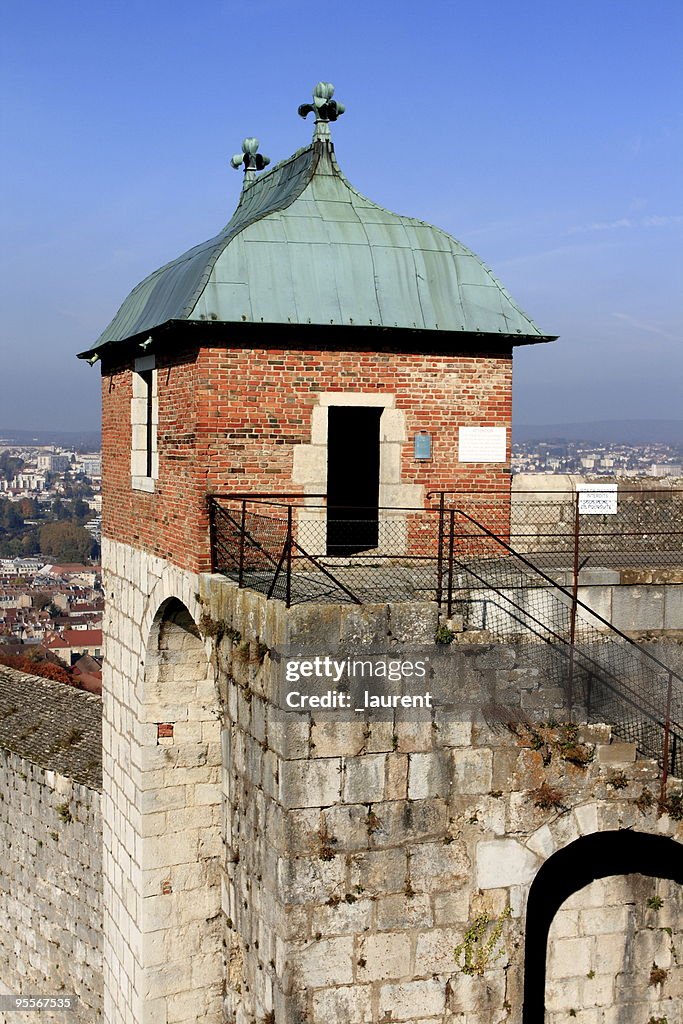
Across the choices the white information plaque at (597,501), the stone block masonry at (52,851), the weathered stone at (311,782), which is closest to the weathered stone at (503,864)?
the weathered stone at (311,782)

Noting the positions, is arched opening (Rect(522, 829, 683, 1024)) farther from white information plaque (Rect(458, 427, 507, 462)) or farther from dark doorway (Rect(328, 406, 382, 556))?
dark doorway (Rect(328, 406, 382, 556))

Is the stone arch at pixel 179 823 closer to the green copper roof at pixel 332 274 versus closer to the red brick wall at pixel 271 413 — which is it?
the red brick wall at pixel 271 413

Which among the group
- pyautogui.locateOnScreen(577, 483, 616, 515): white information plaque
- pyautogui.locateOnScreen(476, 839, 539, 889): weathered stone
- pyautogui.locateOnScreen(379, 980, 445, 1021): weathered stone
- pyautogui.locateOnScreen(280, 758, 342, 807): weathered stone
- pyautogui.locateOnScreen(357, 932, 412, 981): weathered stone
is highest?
pyautogui.locateOnScreen(577, 483, 616, 515): white information plaque

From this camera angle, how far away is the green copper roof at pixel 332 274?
425 inches

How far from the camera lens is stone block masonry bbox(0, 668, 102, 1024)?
1534 cm

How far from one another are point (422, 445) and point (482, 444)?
2.11 feet

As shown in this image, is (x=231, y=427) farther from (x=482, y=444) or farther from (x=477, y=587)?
(x=477, y=587)

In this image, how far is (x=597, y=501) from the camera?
1254 centimetres

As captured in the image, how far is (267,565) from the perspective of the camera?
35.1 feet

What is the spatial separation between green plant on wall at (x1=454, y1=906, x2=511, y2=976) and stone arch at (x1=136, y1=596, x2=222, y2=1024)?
4.00 m

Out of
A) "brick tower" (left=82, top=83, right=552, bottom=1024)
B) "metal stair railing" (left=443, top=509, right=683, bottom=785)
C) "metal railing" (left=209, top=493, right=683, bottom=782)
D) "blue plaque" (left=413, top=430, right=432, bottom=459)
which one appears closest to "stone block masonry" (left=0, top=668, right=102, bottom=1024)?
"brick tower" (left=82, top=83, right=552, bottom=1024)

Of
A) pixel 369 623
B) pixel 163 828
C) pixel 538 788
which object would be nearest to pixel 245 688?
pixel 369 623

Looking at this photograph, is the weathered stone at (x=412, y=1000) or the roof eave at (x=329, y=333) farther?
the roof eave at (x=329, y=333)

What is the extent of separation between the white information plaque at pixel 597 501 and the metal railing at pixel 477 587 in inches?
46.8
